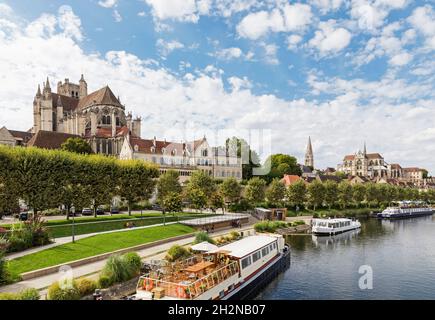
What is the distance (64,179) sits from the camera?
44.7m

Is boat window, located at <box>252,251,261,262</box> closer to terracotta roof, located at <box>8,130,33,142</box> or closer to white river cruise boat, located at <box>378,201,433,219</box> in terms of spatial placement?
white river cruise boat, located at <box>378,201,433,219</box>

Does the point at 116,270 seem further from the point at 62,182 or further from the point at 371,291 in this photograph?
the point at 62,182

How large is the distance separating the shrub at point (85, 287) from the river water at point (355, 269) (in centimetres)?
1377

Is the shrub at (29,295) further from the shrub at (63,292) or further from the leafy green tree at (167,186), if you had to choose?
the leafy green tree at (167,186)

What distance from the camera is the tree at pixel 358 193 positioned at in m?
98.3

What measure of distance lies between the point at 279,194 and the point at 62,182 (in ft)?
167

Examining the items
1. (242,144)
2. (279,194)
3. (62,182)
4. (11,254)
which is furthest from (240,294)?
(242,144)

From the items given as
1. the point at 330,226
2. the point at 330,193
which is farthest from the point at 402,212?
the point at 330,226

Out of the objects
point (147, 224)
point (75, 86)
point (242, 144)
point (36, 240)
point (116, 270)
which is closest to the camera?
point (116, 270)

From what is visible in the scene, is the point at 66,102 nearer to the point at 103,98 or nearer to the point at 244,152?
the point at 103,98

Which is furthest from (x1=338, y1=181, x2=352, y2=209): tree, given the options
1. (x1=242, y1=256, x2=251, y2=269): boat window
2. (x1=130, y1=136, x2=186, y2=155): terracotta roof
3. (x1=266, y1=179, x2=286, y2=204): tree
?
(x1=242, y1=256, x2=251, y2=269): boat window

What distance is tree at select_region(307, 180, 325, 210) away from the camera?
84.7 m

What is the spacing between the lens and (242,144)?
104812 mm

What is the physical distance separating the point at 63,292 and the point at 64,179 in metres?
29.9
